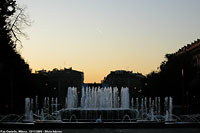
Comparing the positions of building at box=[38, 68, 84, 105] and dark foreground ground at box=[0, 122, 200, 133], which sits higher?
building at box=[38, 68, 84, 105]

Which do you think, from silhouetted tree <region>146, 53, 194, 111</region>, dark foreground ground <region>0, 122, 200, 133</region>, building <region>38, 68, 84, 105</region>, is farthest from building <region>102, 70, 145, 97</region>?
dark foreground ground <region>0, 122, 200, 133</region>

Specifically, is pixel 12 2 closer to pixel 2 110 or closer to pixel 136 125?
pixel 2 110

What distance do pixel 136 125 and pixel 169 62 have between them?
152 ft

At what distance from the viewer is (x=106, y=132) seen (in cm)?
1914

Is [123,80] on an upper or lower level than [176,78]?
upper

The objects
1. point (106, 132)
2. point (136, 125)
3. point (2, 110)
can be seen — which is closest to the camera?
point (106, 132)

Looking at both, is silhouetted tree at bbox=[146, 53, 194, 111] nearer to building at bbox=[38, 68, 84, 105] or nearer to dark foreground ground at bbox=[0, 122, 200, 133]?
dark foreground ground at bbox=[0, 122, 200, 133]

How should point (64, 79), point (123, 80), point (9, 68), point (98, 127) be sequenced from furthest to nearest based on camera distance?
point (123, 80) → point (64, 79) → point (9, 68) → point (98, 127)

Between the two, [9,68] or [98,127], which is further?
[9,68]

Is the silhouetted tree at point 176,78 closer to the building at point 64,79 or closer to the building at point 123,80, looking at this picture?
the building at point 64,79

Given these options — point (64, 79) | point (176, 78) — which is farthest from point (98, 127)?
point (64, 79)

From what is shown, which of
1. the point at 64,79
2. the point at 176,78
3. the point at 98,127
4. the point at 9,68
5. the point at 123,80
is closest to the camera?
the point at 98,127

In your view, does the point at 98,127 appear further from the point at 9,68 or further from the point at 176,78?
the point at 176,78

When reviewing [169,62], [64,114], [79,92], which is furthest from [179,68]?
[79,92]
